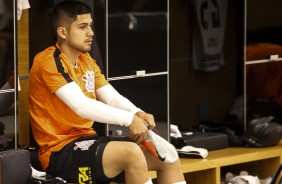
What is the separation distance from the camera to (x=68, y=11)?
Result: 17.4 feet

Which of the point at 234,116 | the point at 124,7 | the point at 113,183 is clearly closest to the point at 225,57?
the point at 234,116

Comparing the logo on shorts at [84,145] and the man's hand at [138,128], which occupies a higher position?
the man's hand at [138,128]

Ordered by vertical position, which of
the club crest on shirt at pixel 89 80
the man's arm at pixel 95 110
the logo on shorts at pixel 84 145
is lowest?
the logo on shorts at pixel 84 145

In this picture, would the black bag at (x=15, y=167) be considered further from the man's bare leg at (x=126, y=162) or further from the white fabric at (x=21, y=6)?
the white fabric at (x=21, y=6)

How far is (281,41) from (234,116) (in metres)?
0.65

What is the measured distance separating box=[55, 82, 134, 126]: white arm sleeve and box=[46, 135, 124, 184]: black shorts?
0.51ft

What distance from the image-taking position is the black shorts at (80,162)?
5.10 metres

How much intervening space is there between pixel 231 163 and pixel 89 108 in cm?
178

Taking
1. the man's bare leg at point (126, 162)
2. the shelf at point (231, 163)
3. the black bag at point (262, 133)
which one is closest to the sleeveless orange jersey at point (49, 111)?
the man's bare leg at point (126, 162)

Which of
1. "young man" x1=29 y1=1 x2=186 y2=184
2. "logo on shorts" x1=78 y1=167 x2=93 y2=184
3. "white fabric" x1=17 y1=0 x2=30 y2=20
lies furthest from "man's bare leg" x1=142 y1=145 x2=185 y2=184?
"white fabric" x1=17 y1=0 x2=30 y2=20

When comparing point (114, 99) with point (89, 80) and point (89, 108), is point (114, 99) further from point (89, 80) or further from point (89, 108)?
point (89, 108)

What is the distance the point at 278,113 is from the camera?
7379 millimetres

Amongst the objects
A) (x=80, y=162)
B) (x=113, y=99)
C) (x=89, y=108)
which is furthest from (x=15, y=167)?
(x=113, y=99)

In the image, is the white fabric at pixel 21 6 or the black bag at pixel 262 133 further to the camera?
the black bag at pixel 262 133
